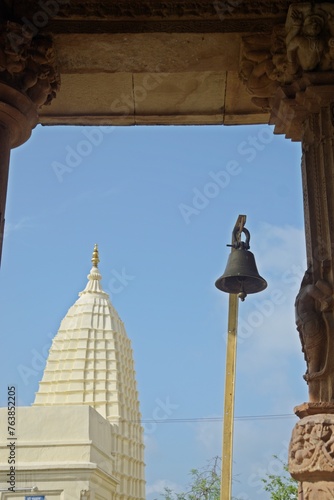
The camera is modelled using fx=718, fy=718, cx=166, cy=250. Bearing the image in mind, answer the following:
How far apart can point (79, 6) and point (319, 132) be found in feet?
6.09

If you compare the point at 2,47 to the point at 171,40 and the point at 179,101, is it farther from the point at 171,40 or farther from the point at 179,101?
the point at 179,101

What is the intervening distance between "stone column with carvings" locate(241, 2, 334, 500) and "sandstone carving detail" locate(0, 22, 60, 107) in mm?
1368

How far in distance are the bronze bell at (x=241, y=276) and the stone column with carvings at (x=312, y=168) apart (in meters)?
2.44

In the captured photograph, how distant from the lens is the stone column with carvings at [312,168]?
12.3 feet

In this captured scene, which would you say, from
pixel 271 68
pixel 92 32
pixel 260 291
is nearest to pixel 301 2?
pixel 271 68

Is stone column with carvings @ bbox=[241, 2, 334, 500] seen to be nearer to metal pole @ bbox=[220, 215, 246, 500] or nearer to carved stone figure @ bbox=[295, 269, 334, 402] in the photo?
carved stone figure @ bbox=[295, 269, 334, 402]

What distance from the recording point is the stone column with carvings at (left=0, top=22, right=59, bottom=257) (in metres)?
4.67

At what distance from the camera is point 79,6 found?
4.93m

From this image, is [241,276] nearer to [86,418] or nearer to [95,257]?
[86,418]

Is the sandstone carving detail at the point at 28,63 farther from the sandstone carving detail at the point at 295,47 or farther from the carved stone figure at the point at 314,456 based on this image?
the carved stone figure at the point at 314,456

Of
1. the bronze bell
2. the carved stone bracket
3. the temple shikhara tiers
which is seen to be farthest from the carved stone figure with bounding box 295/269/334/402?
the temple shikhara tiers

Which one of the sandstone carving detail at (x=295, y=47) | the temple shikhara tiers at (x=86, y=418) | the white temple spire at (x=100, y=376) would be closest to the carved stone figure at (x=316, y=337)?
the sandstone carving detail at (x=295, y=47)

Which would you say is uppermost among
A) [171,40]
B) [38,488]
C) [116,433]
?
[171,40]

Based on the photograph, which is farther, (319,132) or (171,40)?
(171,40)
